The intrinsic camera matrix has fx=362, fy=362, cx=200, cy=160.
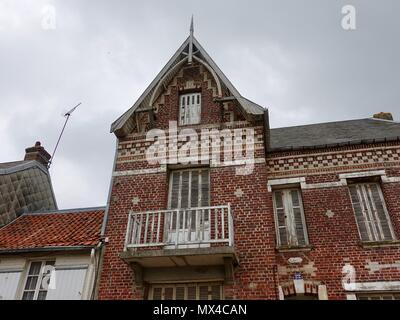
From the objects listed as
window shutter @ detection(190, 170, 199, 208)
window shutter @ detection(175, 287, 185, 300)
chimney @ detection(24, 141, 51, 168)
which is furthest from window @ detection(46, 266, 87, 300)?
chimney @ detection(24, 141, 51, 168)

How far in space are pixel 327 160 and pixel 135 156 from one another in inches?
204

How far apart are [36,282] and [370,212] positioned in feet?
26.9

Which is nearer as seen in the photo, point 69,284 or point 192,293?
point 192,293

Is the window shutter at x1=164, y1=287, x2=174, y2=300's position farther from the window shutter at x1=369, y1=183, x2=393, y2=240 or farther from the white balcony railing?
the window shutter at x1=369, y1=183, x2=393, y2=240

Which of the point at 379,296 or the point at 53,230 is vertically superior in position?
the point at 53,230

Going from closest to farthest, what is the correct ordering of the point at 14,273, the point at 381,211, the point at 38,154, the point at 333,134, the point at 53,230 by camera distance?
1. the point at 14,273
2. the point at 381,211
3. the point at 53,230
4. the point at 333,134
5. the point at 38,154

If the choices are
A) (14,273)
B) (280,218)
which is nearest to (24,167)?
(14,273)

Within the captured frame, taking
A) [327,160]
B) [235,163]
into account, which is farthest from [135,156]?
[327,160]

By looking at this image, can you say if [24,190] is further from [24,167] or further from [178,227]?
[178,227]

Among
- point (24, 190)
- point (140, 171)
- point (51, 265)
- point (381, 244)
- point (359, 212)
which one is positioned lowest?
point (51, 265)

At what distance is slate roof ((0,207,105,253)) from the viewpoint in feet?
29.0

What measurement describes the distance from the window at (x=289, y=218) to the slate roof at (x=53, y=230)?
177 inches

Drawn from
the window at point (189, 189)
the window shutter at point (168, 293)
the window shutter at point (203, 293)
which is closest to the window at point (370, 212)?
the window at point (189, 189)

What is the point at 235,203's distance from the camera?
8711 millimetres
